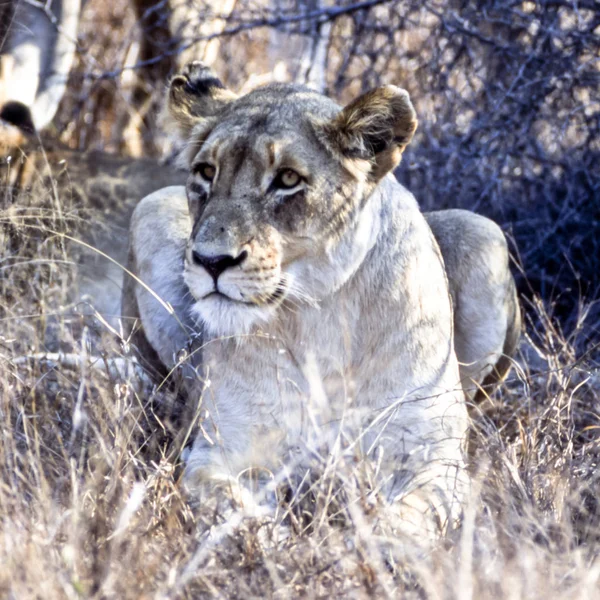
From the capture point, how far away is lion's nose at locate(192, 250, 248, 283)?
2.59 meters

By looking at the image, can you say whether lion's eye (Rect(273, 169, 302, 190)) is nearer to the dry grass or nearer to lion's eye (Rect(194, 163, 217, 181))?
lion's eye (Rect(194, 163, 217, 181))

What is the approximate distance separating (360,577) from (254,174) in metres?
1.21

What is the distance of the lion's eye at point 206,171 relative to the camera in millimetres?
2881

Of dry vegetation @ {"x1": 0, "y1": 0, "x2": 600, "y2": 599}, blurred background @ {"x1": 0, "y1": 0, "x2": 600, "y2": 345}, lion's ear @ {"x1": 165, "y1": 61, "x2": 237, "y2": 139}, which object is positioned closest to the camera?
dry vegetation @ {"x1": 0, "y1": 0, "x2": 600, "y2": 599}

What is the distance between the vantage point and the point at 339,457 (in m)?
2.15

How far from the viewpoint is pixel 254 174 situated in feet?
9.07

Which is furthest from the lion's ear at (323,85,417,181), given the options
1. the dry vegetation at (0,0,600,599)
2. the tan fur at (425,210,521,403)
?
the tan fur at (425,210,521,403)

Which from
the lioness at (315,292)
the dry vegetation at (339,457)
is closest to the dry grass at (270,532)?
the dry vegetation at (339,457)

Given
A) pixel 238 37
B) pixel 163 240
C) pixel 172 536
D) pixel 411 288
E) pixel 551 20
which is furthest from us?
pixel 238 37

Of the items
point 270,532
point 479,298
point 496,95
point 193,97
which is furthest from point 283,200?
point 496,95

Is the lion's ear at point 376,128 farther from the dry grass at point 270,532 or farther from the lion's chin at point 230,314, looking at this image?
the dry grass at point 270,532

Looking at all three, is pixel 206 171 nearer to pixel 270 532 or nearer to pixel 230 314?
pixel 230 314

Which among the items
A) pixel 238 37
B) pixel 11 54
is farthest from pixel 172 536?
pixel 238 37

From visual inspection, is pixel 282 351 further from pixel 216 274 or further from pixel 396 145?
pixel 396 145
